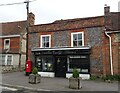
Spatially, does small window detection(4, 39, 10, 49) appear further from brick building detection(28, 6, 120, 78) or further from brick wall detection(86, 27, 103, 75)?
brick wall detection(86, 27, 103, 75)

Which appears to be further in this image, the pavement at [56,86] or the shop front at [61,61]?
the shop front at [61,61]

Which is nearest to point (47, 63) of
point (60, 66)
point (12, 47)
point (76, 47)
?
point (60, 66)

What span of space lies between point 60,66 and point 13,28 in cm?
1836

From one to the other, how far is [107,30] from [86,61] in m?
3.61

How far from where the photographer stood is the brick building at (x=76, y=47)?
20.6 meters

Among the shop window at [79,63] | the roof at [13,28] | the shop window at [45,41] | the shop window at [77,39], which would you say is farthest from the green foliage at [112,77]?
the roof at [13,28]

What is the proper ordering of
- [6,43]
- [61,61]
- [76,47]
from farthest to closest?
[6,43] → [61,61] → [76,47]

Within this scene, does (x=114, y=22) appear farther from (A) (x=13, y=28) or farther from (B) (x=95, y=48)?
(A) (x=13, y=28)

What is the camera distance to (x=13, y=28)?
38250mm

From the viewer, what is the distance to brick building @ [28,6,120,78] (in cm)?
2061

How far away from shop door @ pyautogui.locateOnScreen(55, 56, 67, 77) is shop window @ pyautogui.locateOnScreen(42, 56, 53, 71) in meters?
0.64

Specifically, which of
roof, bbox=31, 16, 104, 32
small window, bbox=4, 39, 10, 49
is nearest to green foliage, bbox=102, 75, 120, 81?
roof, bbox=31, 16, 104, 32

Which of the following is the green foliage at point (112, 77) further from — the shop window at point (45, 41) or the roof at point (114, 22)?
the shop window at point (45, 41)

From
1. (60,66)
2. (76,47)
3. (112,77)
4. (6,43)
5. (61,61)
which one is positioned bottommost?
(112,77)
